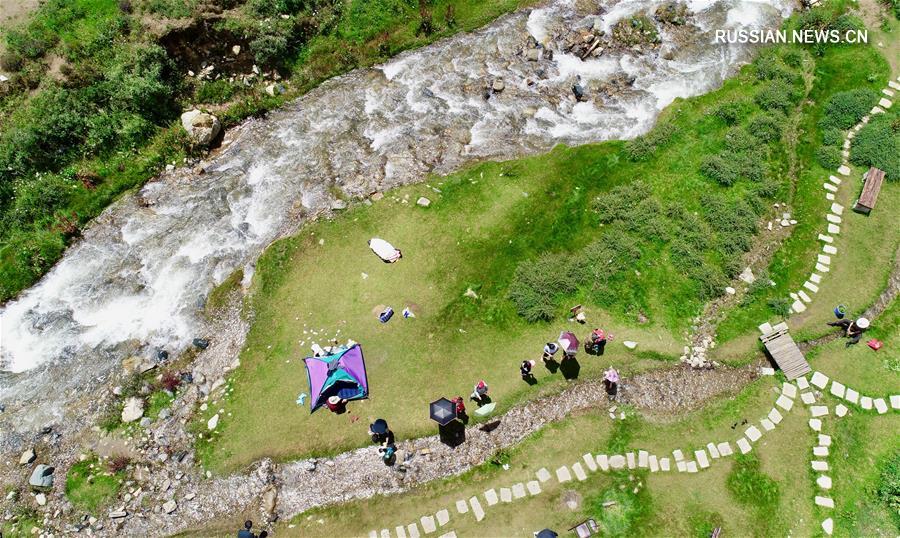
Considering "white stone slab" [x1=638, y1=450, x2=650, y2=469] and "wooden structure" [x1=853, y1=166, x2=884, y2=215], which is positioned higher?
"wooden structure" [x1=853, y1=166, x2=884, y2=215]

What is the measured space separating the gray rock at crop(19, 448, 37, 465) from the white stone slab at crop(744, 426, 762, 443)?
31.2 metres

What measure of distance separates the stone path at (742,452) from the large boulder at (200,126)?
24130 mm

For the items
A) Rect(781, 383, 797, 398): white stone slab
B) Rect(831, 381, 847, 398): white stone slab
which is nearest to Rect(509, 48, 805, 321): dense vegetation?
Rect(781, 383, 797, 398): white stone slab

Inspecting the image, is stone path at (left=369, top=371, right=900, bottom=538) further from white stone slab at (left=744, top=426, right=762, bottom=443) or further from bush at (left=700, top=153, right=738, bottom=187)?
bush at (left=700, top=153, right=738, bottom=187)

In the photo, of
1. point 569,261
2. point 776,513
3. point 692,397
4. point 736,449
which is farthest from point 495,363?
point 776,513

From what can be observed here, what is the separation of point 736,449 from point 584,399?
6.39 meters

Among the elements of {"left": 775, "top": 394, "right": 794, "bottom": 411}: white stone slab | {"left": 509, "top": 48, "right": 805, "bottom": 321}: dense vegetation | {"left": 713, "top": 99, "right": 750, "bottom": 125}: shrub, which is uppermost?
{"left": 713, "top": 99, "right": 750, "bottom": 125}: shrub

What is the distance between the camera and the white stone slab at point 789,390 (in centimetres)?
2191

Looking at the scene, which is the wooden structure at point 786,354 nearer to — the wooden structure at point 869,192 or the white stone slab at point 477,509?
the wooden structure at point 869,192

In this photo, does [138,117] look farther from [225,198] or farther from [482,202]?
[482,202]

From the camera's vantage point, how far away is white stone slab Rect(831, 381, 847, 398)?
2183cm

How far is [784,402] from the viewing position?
71.5 ft

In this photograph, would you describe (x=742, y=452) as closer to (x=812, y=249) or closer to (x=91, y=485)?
(x=812, y=249)

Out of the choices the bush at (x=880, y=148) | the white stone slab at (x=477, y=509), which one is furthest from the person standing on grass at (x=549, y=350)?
the bush at (x=880, y=148)
